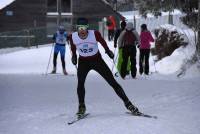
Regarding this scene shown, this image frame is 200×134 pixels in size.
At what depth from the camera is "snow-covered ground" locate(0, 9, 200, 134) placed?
886 centimetres

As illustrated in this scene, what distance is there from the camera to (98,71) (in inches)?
381

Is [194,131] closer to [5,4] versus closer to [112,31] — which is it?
[112,31]

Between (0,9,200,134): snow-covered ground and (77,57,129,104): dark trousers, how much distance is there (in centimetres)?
45

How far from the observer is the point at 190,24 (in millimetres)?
20625

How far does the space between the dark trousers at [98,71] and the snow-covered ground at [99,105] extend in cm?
45

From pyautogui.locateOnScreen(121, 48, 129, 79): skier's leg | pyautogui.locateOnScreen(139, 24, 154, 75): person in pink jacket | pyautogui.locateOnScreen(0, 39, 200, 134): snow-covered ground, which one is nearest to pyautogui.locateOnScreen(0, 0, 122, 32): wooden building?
pyautogui.locateOnScreen(139, 24, 154, 75): person in pink jacket

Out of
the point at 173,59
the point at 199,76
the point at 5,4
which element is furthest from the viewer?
the point at 5,4

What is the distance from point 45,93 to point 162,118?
4.86 meters

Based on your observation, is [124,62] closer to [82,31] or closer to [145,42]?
[145,42]

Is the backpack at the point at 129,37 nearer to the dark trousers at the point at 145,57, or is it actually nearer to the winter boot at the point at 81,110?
the dark trousers at the point at 145,57

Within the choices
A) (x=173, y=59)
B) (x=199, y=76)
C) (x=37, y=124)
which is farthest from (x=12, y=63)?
(x=37, y=124)

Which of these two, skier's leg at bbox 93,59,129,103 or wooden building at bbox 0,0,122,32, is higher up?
wooden building at bbox 0,0,122,32

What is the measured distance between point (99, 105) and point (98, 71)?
1.87 meters

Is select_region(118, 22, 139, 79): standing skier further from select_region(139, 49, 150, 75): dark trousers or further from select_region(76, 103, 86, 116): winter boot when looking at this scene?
select_region(76, 103, 86, 116): winter boot
